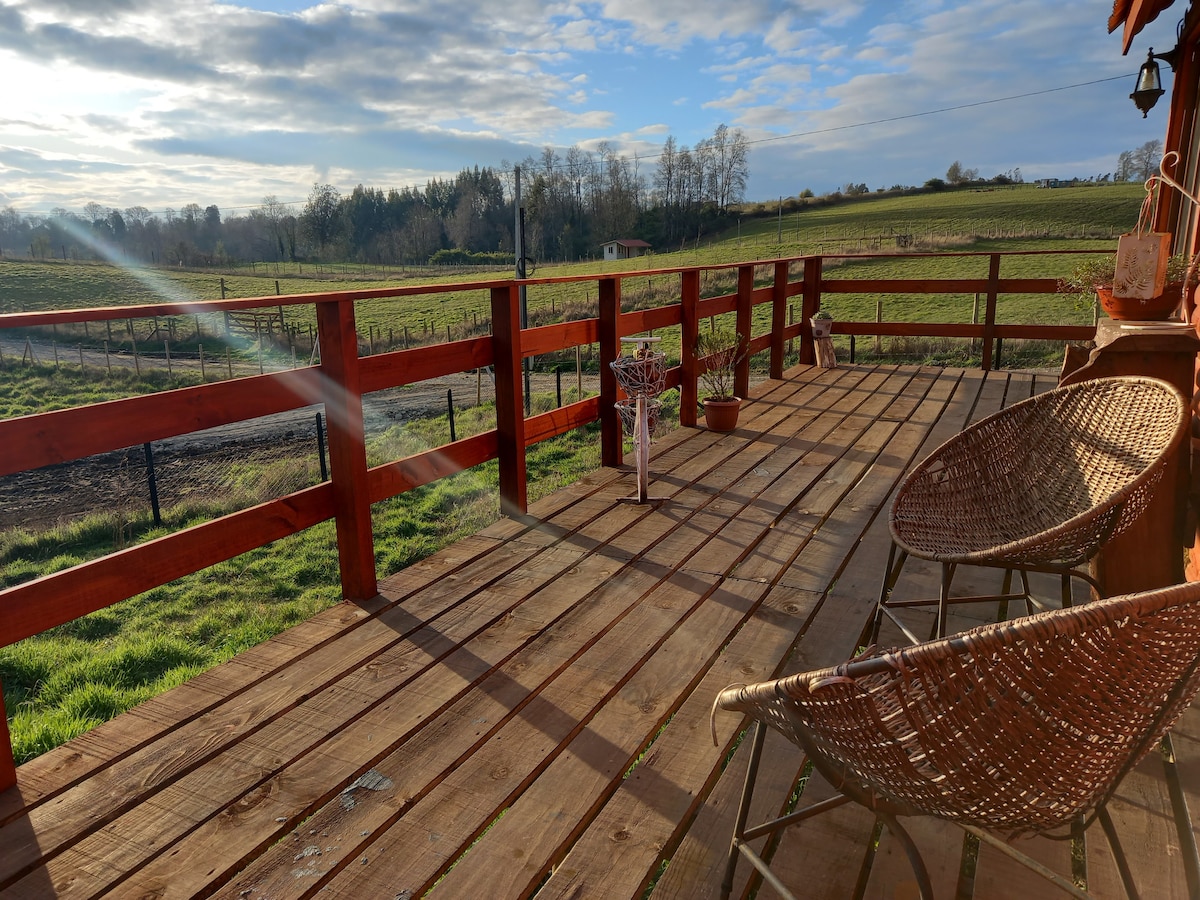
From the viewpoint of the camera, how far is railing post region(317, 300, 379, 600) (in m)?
2.41

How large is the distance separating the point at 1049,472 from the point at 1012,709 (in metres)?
1.32

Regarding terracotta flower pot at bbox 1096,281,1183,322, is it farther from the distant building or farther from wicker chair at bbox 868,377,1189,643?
the distant building

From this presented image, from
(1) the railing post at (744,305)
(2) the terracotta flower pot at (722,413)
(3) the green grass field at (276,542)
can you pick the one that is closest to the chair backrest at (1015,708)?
(3) the green grass field at (276,542)

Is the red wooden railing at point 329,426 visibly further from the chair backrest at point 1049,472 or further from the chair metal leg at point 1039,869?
the chair metal leg at point 1039,869

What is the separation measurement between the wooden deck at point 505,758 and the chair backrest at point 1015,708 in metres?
0.49

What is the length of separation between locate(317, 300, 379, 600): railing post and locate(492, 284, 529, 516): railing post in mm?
772

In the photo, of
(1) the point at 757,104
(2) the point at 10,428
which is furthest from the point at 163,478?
(1) the point at 757,104

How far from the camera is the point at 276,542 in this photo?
776 cm

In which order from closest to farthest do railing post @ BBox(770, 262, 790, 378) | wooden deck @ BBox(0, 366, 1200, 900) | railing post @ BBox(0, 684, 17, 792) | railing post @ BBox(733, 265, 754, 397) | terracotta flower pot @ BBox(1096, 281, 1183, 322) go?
1. wooden deck @ BBox(0, 366, 1200, 900)
2. railing post @ BBox(0, 684, 17, 792)
3. terracotta flower pot @ BBox(1096, 281, 1183, 322)
4. railing post @ BBox(733, 265, 754, 397)
5. railing post @ BBox(770, 262, 790, 378)

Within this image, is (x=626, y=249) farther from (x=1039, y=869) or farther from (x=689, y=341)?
(x=1039, y=869)

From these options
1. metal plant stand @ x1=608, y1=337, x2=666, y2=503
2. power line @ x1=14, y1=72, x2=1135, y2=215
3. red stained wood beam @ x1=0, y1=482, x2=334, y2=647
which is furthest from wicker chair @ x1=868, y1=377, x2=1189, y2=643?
power line @ x1=14, y1=72, x2=1135, y2=215

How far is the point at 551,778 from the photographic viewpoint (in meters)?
1.70

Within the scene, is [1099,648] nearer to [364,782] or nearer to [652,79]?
[364,782]

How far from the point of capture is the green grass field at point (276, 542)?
3977mm
